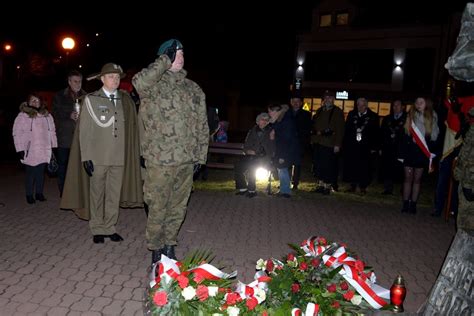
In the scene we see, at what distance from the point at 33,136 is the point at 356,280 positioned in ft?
19.5

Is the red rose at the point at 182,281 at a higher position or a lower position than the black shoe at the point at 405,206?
higher

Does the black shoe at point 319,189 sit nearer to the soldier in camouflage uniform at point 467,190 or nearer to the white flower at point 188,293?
the soldier in camouflage uniform at point 467,190

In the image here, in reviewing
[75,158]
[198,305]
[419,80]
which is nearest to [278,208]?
[75,158]

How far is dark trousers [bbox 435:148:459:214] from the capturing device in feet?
26.3

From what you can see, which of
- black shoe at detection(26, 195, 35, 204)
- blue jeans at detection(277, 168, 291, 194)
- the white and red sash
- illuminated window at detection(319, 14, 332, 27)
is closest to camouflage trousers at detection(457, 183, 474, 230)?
the white and red sash

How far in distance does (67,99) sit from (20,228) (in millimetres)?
2461

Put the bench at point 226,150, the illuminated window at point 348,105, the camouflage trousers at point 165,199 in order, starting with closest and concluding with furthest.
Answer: the camouflage trousers at point 165,199
the bench at point 226,150
the illuminated window at point 348,105

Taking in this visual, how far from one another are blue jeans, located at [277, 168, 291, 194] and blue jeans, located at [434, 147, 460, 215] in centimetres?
281

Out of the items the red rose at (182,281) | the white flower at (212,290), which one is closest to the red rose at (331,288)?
the white flower at (212,290)

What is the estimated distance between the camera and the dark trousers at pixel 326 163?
392 inches

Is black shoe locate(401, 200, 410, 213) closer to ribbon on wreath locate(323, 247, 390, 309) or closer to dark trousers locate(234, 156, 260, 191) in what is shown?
dark trousers locate(234, 156, 260, 191)

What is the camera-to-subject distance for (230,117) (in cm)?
4022

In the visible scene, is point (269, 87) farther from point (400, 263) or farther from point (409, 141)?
point (400, 263)

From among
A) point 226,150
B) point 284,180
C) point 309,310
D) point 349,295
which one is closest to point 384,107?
point 226,150
